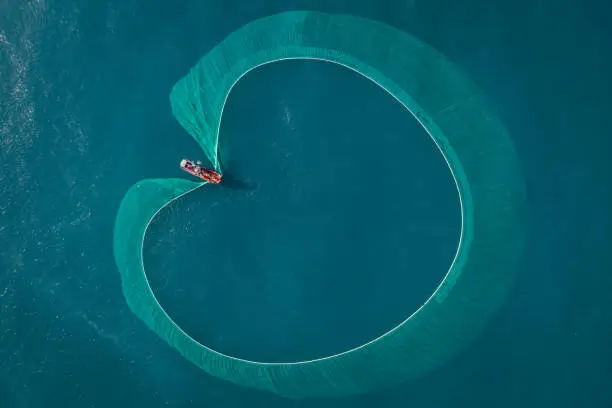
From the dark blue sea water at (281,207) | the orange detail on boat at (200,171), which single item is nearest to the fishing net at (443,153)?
the dark blue sea water at (281,207)

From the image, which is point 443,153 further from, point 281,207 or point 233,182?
point 233,182

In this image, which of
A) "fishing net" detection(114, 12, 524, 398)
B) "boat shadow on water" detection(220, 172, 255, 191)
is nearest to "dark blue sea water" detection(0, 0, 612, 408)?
"boat shadow on water" detection(220, 172, 255, 191)

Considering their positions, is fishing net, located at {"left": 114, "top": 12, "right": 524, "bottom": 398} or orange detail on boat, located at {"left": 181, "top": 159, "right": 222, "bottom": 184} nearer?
fishing net, located at {"left": 114, "top": 12, "right": 524, "bottom": 398}

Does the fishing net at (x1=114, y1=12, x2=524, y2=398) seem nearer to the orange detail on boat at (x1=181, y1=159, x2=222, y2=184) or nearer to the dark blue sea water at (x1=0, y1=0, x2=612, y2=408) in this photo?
the dark blue sea water at (x1=0, y1=0, x2=612, y2=408)

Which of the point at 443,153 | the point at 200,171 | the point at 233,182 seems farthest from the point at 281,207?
the point at 443,153

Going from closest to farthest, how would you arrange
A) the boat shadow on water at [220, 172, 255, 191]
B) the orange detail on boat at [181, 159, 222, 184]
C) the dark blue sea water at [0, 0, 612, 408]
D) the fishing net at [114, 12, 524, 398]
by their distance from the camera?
the dark blue sea water at [0, 0, 612, 408], the fishing net at [114, 12, 524, 398], the orange detail on boat at [181, 159, 222, 184], the boat shadow on water at [220, 172, 255, 191]

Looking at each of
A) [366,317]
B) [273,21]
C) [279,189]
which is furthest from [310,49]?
[366,317]
